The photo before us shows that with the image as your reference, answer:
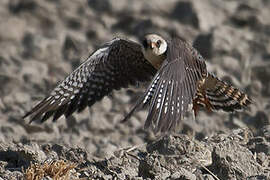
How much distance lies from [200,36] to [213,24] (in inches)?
37.2

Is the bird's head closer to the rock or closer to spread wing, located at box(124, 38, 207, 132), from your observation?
spread wing, located at box(124, 38, 207, 132)

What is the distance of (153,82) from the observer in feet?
Result: 26.0

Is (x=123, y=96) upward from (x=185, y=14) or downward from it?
downward

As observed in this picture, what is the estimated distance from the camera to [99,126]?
35.9 feet

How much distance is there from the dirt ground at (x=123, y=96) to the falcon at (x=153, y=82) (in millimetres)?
405

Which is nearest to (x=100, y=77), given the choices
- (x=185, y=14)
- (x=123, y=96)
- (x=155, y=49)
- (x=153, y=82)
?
(x=155, y=49)

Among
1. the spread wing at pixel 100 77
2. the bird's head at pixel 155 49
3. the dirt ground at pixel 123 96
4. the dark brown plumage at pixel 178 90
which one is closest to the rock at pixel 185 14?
the dirt ground at pixel 123 96

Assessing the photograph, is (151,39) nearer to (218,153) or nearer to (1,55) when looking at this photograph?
(218,153)

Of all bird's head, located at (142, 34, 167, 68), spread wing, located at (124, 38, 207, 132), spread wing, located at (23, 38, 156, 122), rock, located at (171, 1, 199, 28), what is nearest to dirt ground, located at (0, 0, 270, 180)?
rock, located at (171, 1, 199, 28)

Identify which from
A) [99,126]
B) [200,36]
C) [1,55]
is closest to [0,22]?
[1,55]

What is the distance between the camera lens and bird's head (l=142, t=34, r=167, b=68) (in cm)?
923

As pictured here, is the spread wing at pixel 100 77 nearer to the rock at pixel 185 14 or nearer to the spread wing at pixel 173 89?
the spread wing at pixel 173 89

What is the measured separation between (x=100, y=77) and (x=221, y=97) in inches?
56.4

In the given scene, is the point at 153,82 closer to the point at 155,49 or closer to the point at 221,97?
the point at 155,49
